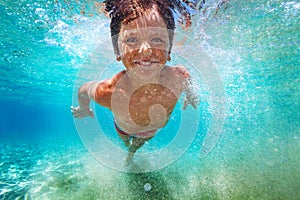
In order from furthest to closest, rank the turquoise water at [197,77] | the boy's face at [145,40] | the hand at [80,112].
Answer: the turquoise water at [197,77]
the hand at [80,112]
the boy's face at [145,40]

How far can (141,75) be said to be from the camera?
Result: 3.62 meters

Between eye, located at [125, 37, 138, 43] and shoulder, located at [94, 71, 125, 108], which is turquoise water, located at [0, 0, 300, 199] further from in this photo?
eye, located at [125, 37, 138, 43]

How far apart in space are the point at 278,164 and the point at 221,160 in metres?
2.79

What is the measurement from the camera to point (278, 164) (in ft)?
30.3

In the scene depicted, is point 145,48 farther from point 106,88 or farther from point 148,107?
point 148,107

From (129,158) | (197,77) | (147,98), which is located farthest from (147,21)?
(197,77)

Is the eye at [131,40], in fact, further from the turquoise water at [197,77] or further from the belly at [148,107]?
the turquoise water at [197,77]

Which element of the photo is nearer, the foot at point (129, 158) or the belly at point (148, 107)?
the belly at point (148, 107)

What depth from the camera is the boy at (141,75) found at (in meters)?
3.18

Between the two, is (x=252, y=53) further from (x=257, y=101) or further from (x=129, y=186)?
(x=257, y=101)

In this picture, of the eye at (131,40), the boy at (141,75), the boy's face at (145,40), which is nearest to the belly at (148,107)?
the boy at (141,75)

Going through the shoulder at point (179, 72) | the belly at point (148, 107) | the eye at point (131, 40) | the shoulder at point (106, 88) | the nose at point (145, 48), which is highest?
A: the eye at point (131, 40)

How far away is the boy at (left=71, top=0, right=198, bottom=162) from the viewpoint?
10.4 feet

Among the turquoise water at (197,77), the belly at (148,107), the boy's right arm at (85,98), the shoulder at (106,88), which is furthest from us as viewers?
the turquoise water at (197,77)
